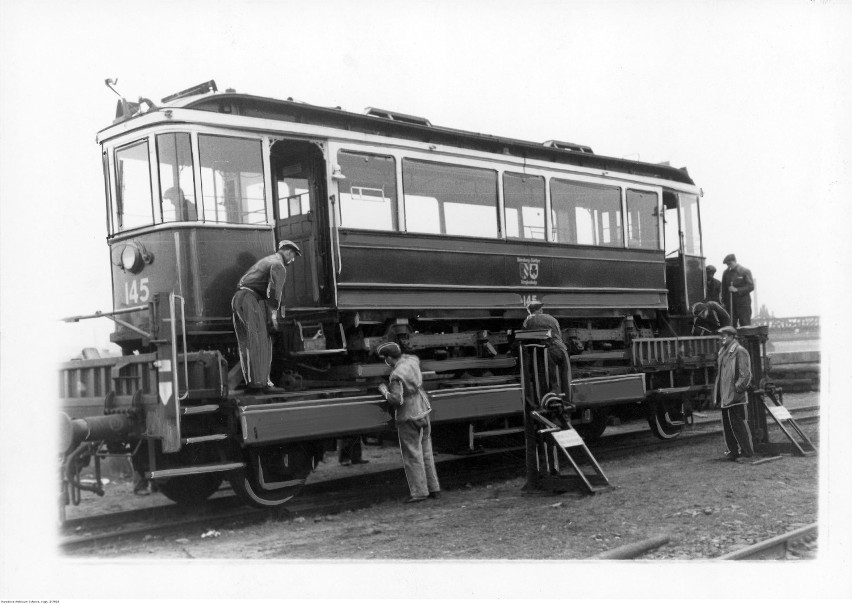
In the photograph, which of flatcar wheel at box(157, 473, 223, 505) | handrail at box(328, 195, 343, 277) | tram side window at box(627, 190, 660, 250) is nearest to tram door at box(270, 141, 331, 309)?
handrail at box(328, 195, 343, 277)

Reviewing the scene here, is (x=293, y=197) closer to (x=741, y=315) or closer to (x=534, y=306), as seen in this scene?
(x=534, y=306)

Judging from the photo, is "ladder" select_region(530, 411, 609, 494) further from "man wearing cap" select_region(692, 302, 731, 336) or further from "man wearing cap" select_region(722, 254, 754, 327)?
"man wearing cap" select_region(722, 254, 754, 327)

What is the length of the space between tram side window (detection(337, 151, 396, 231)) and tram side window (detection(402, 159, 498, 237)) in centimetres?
20

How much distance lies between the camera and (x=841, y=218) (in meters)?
7.03

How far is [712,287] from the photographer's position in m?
13.8

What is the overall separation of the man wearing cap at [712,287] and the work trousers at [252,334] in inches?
320

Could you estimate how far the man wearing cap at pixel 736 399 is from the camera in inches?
394

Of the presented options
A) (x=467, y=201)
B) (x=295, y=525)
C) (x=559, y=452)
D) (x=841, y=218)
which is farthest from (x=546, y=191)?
(x=295, y=525)

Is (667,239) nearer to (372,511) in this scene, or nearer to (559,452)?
(559,452)

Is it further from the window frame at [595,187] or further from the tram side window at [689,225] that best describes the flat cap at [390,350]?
the tram side window at [689,225]

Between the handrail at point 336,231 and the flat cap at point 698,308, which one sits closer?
the handrail at point 336,231

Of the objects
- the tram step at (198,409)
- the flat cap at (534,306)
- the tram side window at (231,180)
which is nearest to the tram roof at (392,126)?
the tram side window at (231,180)

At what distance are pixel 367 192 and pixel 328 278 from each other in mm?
983

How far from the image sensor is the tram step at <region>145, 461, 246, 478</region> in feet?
23.0
